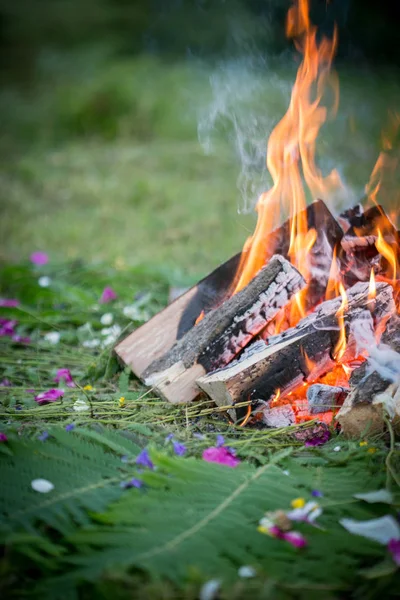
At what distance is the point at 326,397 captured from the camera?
2086mm

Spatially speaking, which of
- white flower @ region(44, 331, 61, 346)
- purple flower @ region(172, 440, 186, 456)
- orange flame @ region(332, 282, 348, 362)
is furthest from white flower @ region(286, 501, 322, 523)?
white flower @ region(44, 331, 61, 346)

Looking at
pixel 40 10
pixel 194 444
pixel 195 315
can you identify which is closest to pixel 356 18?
pixel 40 10

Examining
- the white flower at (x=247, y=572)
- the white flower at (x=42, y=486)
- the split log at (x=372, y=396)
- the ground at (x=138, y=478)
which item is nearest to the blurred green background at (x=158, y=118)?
the ground at (x=138, y=478)

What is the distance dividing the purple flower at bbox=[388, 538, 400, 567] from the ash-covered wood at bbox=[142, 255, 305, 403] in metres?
0.90

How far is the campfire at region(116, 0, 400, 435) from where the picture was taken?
2.08 meters

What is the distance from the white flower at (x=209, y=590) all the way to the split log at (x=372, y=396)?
783 millimetres

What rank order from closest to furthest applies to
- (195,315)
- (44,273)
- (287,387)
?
(287,387), (195,315), (44,273)

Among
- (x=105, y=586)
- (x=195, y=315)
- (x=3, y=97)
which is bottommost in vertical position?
(x=3, y=97)

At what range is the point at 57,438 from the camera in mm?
1812

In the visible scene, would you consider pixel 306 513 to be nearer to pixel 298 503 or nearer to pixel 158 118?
pixel 298 503

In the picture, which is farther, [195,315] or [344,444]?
[195,315]

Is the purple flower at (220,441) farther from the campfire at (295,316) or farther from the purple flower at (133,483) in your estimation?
the purple flower at (133,483)

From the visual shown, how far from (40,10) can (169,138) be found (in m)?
7.31

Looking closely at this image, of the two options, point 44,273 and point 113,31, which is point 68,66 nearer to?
point 113,31
